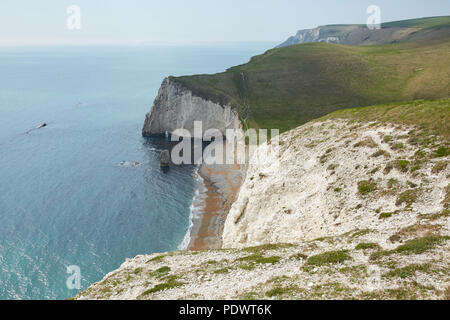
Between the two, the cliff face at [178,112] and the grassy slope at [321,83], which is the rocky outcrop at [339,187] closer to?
Answer: the grassy slope at [321,83]

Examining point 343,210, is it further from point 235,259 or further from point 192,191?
point 192,191

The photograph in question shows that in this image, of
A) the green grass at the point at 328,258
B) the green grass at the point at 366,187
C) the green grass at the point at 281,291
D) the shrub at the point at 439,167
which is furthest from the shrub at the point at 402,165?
the green grass at the point at 281,291

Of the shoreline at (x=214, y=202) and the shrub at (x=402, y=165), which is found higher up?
the shrub at (x=402, y=165)

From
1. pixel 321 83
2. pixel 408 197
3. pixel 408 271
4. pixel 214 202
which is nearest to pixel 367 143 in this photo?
pixel 408 197

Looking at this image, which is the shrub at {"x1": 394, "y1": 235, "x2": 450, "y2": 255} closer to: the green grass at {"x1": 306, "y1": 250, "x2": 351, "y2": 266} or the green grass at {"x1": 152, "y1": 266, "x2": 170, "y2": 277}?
the green grass at {"x1": 306, "y1": 250, "x2": 351, "y2": 266}
